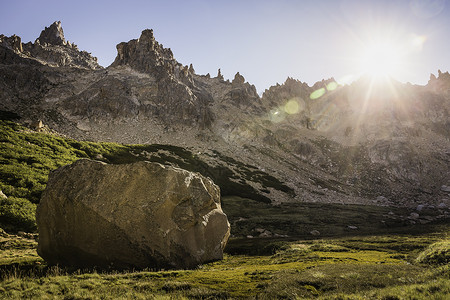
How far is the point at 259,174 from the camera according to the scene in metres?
101

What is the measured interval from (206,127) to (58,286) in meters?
123

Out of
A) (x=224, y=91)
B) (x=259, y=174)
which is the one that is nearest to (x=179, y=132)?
(x=259, y=174)

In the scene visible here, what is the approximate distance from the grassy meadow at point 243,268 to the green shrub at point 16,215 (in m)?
0.09

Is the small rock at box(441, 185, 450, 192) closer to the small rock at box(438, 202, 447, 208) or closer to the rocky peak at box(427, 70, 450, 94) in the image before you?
the small rock at box(438, 202, 447, 208)

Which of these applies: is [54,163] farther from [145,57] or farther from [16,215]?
[145,57]

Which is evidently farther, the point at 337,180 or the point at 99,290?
the point at 337,180

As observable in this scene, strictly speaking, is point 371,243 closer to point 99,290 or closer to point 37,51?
point 99,290

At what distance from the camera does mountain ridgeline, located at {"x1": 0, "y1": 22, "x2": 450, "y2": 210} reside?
327 feet

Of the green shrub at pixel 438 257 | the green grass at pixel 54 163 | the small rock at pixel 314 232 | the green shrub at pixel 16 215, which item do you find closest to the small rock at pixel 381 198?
the green grass at pixel 54 163

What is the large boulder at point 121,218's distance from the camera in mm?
18297

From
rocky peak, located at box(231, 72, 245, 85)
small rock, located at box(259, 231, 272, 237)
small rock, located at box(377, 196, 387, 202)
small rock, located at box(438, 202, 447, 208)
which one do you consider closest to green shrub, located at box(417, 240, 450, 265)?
small rock, located at box(259, 231, 272, 237)

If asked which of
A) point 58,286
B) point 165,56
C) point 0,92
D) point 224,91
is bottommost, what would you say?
point 58,286

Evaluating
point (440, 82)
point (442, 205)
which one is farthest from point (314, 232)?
point (440, 82)

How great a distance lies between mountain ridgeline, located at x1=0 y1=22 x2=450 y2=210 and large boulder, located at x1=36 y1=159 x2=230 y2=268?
59.1 m
